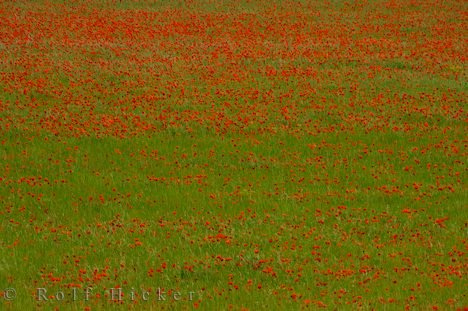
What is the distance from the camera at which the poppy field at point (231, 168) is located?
415 inches

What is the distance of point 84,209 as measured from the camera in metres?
13.8

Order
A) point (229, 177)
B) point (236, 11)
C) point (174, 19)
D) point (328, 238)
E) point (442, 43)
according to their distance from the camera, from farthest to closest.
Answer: point (236, 11) → point (174, 19) → point (442, 43) → point (229, 177) → point (328, 238)

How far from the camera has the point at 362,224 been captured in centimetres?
1280

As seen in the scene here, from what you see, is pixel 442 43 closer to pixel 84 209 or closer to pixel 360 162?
pixel 360 162

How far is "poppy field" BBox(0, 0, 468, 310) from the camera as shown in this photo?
34.6 ft

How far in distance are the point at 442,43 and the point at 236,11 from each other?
10.8 meters

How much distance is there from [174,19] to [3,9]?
7726mm

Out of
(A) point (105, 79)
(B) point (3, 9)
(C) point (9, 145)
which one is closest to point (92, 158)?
(C) point (9, 145)

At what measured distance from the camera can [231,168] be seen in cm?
1620

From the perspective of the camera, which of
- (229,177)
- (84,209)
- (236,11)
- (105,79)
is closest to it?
(84,209)

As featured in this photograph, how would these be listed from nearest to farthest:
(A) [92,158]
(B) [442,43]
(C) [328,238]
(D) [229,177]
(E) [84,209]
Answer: (C) [328,238], (E) [84,209], (D) [229,177], (A) [92,158], (B) [442,43]

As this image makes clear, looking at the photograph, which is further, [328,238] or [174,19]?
[174,19]

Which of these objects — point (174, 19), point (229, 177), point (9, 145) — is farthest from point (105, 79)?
point (174, 19)

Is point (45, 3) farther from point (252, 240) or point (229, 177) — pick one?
point (252, 240)
